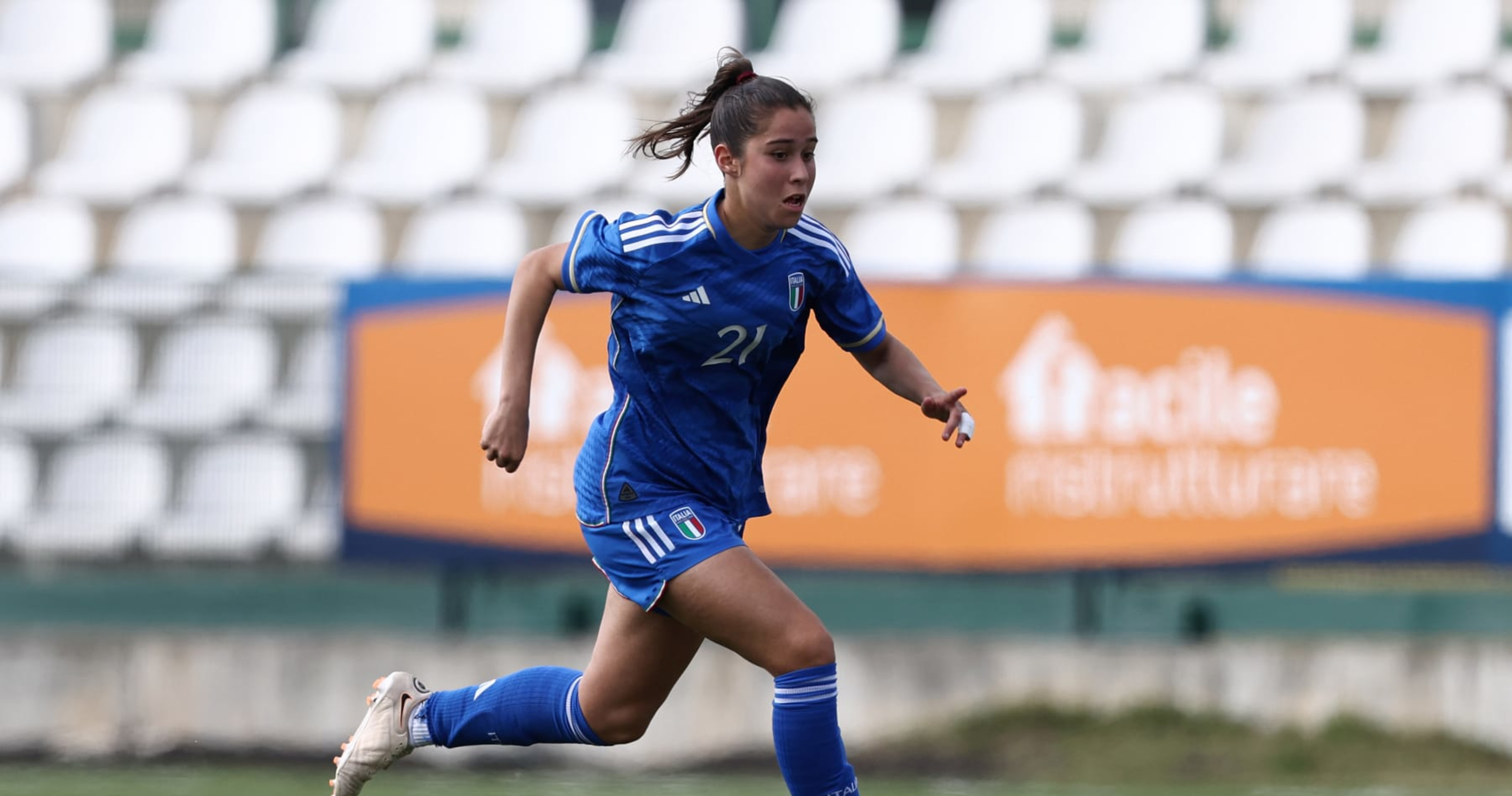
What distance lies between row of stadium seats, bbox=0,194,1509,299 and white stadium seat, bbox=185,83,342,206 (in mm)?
145

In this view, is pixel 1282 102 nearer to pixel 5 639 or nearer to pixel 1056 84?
pixel 1056 84

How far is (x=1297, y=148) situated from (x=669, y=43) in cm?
327

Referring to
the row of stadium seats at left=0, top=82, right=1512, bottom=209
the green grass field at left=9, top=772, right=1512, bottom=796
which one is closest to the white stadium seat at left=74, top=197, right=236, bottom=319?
the row of stadium seats at left=0, top=82, right=1512, bottom=209

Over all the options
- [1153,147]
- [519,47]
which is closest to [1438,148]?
[1153,147]

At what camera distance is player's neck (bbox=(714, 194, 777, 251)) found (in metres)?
4.18

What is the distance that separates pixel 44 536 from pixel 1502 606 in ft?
18.8

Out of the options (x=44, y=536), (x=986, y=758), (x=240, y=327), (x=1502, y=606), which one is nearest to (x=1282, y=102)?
(x=1502, y=606)

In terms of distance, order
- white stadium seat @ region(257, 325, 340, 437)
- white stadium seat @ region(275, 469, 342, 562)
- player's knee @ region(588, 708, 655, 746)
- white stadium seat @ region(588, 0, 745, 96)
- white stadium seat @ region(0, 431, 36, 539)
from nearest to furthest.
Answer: player's knee @ region(588, 708, 655, 746) → white stadium seat @ region(275, 469, 342, 562) → white stadium seat @ region(257, 325, 340, 437) → white stadium seat @ region(0, 431, 36, 539) → white stadium seat @ region(588, 0, 745, 96)

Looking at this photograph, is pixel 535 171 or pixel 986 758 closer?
pixel 986 758

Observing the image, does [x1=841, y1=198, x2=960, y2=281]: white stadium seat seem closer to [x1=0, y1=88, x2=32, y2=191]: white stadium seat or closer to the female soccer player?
[x1=0, y1=88, x2=32, y2=191]: white stadium seat

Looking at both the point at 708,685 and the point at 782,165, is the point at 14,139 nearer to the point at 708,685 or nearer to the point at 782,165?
the point at 708,685

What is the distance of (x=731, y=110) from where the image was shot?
4.16 meters

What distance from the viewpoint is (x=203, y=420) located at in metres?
8.37

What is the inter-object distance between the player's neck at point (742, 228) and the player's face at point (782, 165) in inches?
3.4
